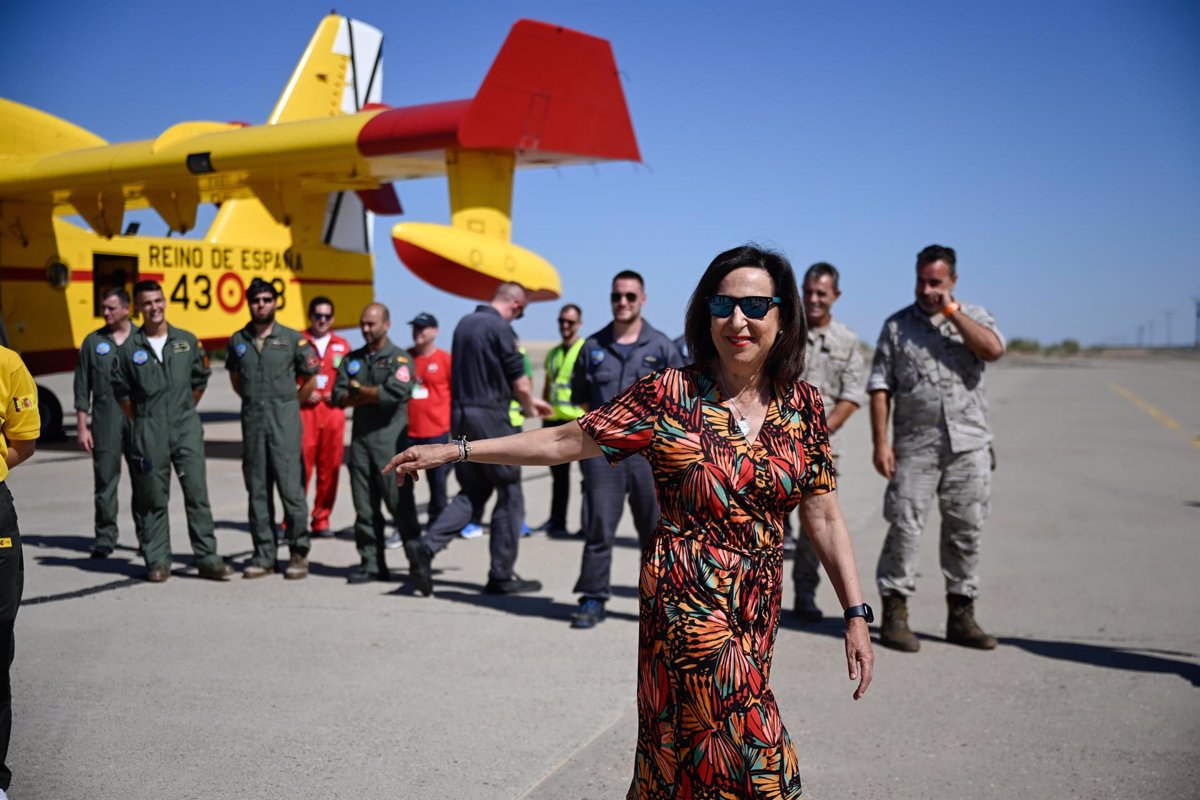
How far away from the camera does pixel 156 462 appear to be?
22.6 feet

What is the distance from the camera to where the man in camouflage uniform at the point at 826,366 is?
20.4 feet

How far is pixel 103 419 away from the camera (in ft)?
25.0

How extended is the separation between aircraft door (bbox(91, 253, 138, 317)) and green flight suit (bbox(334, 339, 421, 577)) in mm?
9168

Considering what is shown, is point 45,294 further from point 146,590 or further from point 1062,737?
point 1062,737

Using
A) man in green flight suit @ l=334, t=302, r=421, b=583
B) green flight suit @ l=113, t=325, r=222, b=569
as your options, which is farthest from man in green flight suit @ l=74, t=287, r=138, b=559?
man in green flight suit @ l=334, t=302, r=421, b=583

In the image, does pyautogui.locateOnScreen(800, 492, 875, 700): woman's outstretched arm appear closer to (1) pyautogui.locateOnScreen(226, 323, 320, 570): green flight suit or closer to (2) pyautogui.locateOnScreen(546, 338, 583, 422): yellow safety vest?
(1) pyautogui.locateOnScreen(226, 323, 320, 570): green flight suit

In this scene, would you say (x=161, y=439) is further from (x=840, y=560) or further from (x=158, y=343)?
(x=840, y=560)

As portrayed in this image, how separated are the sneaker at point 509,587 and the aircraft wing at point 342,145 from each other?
605 centimetres

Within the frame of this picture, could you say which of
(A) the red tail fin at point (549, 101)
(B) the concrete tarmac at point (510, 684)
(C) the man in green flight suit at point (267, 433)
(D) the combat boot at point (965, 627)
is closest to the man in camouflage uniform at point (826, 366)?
(B) the concrete tarmac at point (510, 684)

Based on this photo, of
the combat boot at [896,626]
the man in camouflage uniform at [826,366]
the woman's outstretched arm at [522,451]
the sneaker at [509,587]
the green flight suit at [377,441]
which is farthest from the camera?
the green flight suit at [377,441]

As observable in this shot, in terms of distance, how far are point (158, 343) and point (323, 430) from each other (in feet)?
6.59

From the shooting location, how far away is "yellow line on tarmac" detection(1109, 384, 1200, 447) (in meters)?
19.0

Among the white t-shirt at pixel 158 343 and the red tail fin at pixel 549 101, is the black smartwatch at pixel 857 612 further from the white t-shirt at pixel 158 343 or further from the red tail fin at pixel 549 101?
the red tail fin at pixel 549 101

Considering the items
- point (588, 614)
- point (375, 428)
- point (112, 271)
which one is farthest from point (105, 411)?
point (112, 271)
